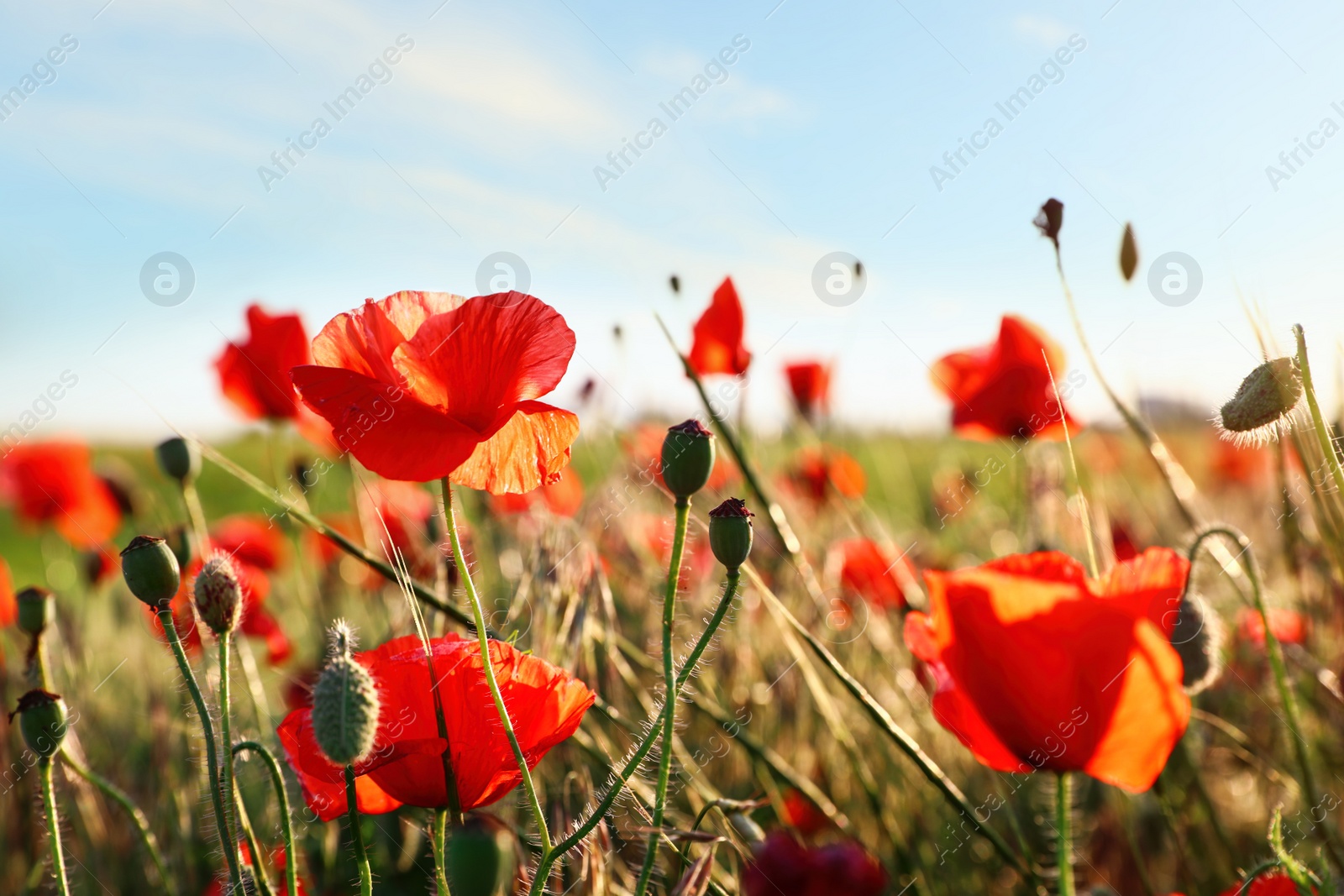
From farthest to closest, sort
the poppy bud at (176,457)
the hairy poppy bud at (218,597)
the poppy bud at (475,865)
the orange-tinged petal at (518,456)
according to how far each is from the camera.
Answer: the poppy bud at (176,457), the orange-tinged petal at (518,456), the hairy poppy bud at (218,597), the poppy bud at (475,865)

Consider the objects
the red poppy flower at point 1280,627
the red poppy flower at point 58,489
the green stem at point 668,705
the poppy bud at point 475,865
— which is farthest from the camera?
the red poppy flower at point 58,489

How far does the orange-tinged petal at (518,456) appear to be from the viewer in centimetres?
80

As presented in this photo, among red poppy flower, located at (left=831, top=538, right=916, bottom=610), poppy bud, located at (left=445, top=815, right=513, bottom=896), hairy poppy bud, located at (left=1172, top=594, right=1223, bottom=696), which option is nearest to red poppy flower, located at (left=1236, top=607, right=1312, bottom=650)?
hairy poppy bud, located at (left=1172, top=594, right=1223, bottom=696)

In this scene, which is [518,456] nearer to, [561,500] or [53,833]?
[53,833]

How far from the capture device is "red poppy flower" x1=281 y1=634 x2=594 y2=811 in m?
0.67

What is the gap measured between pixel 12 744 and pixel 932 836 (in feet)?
5.35

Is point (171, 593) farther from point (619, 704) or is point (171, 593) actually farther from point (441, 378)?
→ point (619, 704)

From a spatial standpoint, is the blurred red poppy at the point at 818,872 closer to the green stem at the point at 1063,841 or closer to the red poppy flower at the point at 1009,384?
the green stem at the point at 1063,841

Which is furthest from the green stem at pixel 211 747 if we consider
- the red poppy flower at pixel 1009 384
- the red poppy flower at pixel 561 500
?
the red poppy flower at pixel 561 500

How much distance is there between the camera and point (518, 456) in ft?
2.68

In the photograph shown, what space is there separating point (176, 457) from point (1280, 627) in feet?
4.96

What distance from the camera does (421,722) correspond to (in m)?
0.69

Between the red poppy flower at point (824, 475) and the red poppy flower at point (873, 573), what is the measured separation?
5.1 inches

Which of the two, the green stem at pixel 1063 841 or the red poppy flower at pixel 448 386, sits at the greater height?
the red poppy flower at pixel 448 386
